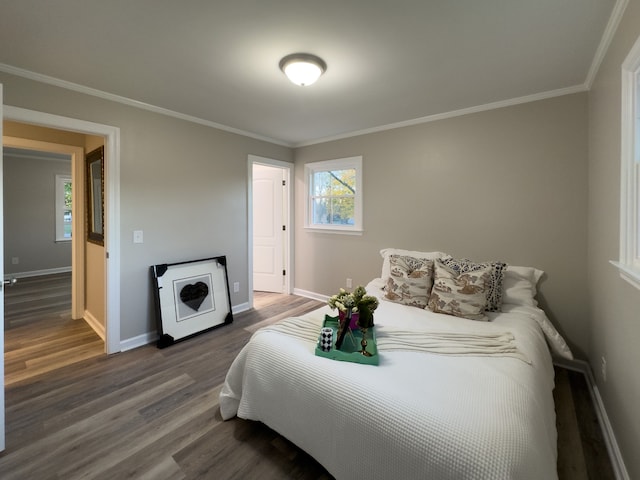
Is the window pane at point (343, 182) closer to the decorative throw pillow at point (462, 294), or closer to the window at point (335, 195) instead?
the window at point (335, 195)

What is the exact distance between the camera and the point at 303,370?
154 centimetres

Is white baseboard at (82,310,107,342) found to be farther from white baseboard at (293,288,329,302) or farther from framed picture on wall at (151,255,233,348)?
white baseboard at (293,288,329,302)

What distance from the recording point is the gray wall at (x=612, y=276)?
138cm

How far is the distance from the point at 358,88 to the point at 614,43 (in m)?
1.59

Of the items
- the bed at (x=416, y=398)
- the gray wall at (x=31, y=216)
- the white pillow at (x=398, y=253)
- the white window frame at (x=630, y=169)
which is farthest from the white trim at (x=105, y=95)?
the gray wall at (x=31, y=216)

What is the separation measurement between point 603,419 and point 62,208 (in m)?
8.57

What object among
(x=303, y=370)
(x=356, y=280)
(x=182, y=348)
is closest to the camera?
(x=303, y=370)

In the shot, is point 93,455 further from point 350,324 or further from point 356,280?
point 356,280

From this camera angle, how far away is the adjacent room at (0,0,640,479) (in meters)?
1.44

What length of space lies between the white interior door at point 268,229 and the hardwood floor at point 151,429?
216cm

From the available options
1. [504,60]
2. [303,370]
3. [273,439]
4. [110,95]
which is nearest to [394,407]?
[303,370]

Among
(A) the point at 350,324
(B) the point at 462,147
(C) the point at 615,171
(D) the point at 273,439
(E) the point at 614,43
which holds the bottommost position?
(D) the point at 273,439

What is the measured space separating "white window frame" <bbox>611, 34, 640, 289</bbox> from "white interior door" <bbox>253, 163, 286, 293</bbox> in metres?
3.76

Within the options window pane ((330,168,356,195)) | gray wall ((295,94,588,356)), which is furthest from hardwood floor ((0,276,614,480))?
window pane ((330,168,356,195))
